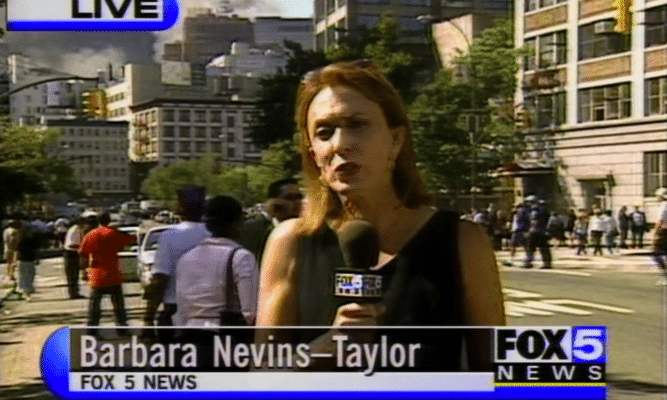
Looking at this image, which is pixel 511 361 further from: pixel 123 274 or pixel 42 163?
pixel 42 163

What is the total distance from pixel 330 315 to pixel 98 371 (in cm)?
71

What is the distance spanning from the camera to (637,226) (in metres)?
2.72

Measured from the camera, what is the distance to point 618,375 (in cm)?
280

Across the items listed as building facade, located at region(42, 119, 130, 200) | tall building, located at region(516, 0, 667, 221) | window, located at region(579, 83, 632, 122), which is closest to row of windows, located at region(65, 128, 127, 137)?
building facade, located at region(42, 119, 130, 200)

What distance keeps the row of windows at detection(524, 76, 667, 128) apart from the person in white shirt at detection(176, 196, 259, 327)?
91cm

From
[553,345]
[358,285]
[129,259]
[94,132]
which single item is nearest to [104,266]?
[129,259]

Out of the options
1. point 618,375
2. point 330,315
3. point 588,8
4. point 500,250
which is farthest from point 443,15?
point 618,375

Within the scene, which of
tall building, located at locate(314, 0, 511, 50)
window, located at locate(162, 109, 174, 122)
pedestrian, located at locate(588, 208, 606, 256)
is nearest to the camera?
pedestrian, located at locate(588, 208, 606, 256)

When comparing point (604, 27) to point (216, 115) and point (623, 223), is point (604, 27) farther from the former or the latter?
point (216, 115)

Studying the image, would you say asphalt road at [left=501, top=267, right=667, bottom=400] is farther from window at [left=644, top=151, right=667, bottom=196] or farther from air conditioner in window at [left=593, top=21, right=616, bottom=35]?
air conditioner in window at [left=593, top=21, right=616, bottom=35]

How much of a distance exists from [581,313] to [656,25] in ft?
2.82

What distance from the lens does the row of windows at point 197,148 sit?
277 centimetres

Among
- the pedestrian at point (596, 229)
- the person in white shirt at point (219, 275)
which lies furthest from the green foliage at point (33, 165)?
the pedestrian at point (596, 229)

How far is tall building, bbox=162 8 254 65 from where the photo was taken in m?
2.78
